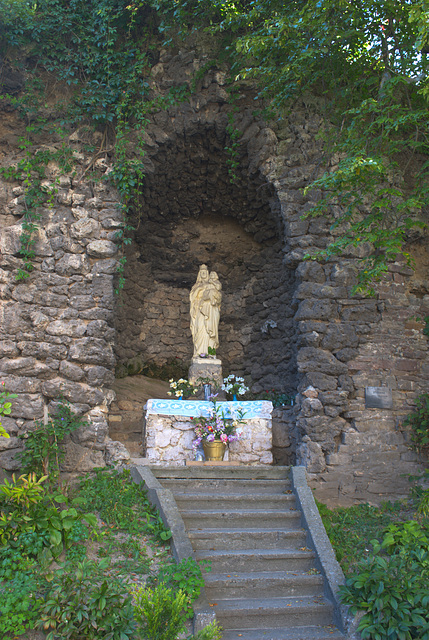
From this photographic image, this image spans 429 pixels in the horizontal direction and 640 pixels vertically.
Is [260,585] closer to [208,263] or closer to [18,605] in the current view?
[18,605]

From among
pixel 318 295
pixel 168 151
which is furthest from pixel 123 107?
pixel 318 295

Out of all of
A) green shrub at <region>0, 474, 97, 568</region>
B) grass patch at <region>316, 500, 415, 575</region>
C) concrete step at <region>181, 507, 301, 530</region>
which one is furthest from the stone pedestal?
green shrub at <region>0, 474, 97, 568</region>

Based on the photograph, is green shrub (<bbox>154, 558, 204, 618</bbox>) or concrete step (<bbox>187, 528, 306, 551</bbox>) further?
concrete step (<bbox>187, 528, 306, 551</bbox>)

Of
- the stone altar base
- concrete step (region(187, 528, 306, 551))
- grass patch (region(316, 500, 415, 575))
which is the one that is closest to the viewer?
concrete step (region(187, 528, 306, 551))

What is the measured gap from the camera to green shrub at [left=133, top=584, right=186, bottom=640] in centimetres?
336

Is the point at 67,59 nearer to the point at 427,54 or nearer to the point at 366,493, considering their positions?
the point at 427,54

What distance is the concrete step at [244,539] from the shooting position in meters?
4.67

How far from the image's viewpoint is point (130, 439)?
7.90 metres

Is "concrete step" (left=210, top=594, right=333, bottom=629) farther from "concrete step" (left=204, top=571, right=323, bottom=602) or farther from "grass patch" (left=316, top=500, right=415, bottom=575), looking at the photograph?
"grass patch" (left=316, top=500, right=415, bottom=575)

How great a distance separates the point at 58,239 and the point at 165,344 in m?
3.33

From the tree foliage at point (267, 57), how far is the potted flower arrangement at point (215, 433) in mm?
2672

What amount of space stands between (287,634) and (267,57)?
688cm

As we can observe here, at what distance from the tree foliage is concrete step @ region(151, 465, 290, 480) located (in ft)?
9.31

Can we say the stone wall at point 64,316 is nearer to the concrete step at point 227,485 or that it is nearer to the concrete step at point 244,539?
the concrete step at point 227,485
